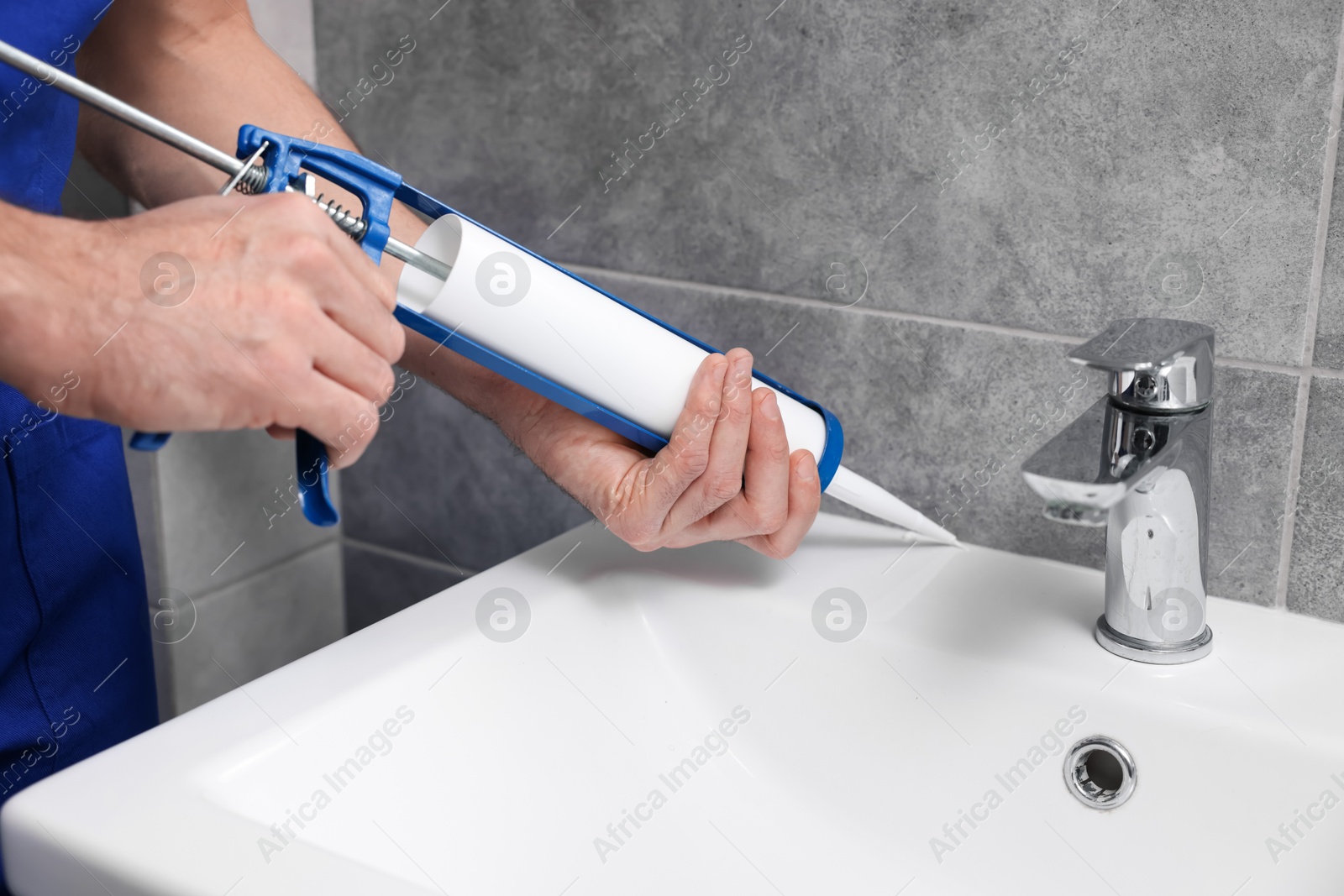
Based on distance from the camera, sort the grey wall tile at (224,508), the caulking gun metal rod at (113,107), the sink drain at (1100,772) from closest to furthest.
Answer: the caulking gun metal rod at (113,107) < the sink drain at (1100,772) < the grey wall tile at (224,508)

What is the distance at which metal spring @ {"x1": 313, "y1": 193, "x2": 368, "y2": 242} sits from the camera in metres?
0.41

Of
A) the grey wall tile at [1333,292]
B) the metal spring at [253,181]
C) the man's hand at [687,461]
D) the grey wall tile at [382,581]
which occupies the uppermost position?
the grey wall tile at [1333,292]

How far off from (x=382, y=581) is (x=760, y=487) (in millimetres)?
459

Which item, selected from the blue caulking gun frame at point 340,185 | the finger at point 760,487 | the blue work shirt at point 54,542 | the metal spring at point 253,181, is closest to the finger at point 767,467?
the finger at point 760,487

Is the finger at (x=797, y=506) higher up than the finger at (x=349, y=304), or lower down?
higher up


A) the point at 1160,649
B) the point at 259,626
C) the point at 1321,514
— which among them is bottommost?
the point at 259,626

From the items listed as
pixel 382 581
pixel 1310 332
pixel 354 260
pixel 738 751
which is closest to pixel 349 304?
pixel 354 260

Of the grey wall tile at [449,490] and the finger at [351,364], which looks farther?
the grey wall tile at [449,490]

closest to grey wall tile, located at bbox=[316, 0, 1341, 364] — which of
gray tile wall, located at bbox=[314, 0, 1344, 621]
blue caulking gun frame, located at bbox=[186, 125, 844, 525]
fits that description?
gray tile wall, located at bbox=[314, 0, 1344, 621]

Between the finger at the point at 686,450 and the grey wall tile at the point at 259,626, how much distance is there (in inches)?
15.8

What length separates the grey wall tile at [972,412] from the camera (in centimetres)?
54

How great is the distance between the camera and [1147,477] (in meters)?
0.47

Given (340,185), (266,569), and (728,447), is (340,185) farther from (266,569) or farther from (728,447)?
(266,569)

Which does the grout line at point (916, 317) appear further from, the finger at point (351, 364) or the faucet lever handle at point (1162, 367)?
the finger at point (351, 364)
